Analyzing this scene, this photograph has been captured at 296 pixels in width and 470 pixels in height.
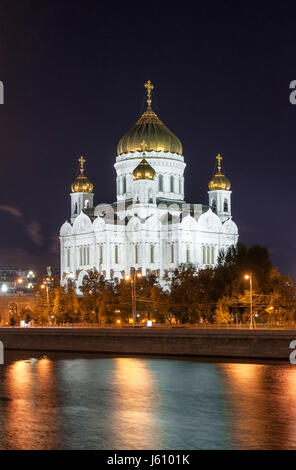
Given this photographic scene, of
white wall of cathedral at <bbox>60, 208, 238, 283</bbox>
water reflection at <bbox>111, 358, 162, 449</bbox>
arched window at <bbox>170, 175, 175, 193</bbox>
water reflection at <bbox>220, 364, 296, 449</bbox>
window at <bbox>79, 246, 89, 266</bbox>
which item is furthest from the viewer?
arched window at <bbox>170, 175, 175, 193</bbox>

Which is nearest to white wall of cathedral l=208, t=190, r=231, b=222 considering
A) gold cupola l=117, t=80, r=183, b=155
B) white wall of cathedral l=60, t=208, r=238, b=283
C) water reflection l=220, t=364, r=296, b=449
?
white wall of cathedral l=60, t=208, r=238, b=283

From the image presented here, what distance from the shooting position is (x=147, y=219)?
79188 millimetres

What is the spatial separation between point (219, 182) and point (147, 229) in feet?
39.8

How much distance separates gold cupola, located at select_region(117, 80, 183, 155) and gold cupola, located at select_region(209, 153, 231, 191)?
442cm

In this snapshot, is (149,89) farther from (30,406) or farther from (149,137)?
(30,406)

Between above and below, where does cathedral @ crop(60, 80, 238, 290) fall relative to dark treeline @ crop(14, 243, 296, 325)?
above

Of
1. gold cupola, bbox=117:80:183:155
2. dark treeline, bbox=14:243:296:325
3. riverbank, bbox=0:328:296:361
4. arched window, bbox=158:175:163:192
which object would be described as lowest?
riverbank, bbox=0:328:296:361

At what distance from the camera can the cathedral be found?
261 feet

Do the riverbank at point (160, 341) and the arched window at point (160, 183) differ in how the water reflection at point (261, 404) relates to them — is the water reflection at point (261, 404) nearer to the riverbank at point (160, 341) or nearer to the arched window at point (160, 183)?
the riverbank at point (160, 341)

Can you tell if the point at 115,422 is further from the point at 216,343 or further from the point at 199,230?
the point at 199,230

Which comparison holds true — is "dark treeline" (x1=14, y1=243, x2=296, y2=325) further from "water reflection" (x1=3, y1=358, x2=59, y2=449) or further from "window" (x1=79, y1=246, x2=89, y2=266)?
"water reflection" (x1=3, y1=358, x2=59, y2=449)

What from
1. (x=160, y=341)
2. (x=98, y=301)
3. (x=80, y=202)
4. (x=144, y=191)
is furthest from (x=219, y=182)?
(x=160, y=341)

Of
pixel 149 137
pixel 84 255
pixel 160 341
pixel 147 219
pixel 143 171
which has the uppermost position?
pixel 149 137

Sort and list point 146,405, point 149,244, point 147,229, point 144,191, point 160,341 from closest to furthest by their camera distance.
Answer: point 146,405 → point 160,341 → point 147,229 → point 149,244 → point 144,191
